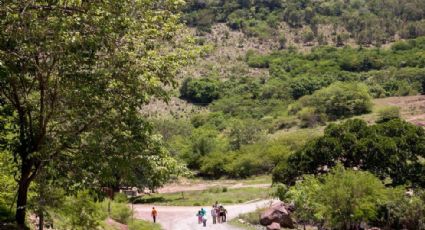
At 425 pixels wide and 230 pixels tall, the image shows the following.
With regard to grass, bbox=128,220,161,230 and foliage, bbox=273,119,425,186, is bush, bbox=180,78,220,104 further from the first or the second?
grass, bbox=128,220,161,230

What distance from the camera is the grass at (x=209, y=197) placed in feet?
188

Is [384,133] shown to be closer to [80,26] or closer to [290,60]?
[80,26]

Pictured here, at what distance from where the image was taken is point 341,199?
34.4 meters

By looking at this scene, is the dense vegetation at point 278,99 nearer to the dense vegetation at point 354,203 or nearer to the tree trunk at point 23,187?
the dense vegetation at point 354,203

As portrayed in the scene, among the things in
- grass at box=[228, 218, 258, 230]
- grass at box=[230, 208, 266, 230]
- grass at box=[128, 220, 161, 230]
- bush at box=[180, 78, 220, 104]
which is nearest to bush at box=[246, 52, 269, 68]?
bush at box=[180, 78, 220, 104]

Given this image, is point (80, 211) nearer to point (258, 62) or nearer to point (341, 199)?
point (341, 199)

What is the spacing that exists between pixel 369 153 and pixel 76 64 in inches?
1550

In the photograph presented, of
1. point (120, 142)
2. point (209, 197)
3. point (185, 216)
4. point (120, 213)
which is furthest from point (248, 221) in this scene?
point (120, 142)

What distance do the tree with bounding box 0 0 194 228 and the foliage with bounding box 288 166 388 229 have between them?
24.6 metres

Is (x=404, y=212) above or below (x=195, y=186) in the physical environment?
below

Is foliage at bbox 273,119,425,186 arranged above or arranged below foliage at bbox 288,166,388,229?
above

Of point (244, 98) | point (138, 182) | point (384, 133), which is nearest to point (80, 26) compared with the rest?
point (138, 182)

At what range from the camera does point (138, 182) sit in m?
11.9

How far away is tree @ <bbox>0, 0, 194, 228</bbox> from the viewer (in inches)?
391
